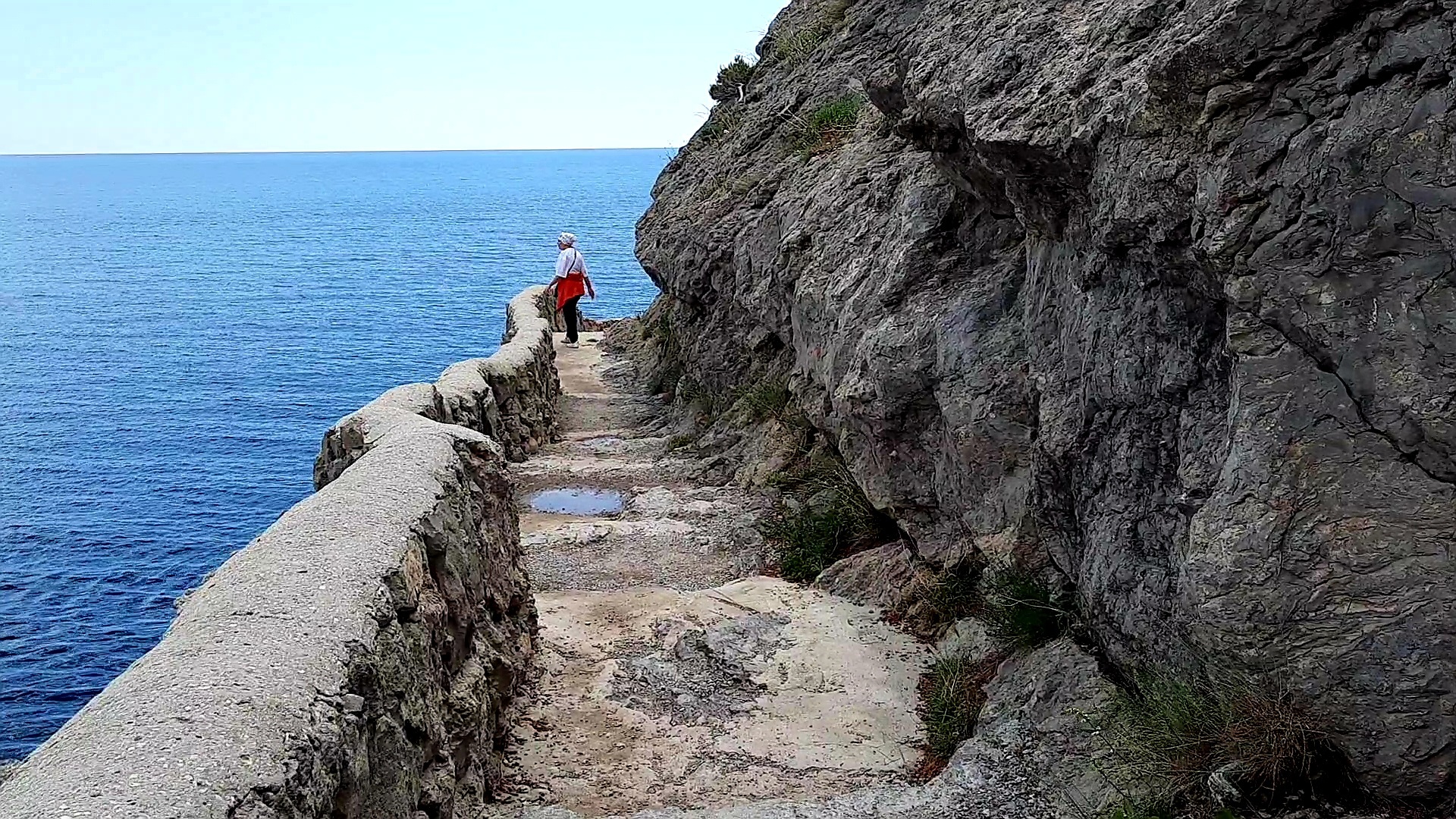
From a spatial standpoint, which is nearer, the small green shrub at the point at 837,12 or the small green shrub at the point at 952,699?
the small green shrub at the point at 952,699

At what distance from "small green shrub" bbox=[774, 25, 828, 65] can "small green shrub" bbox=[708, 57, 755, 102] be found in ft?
8.50

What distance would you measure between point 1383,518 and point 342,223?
115209 millimetres

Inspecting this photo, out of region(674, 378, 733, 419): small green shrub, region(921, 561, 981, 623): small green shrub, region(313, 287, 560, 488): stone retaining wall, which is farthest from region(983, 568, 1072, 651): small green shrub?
region(674, 378, 733, 419): small green shrub

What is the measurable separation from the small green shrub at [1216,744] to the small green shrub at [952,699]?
1.31m

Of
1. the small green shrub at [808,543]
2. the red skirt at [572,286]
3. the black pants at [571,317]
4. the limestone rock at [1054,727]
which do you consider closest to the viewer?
the limestone rock at [1054,727]

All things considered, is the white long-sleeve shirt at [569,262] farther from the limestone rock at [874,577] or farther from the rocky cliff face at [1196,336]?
the limestone rock at [874,577]

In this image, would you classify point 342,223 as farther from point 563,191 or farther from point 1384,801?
point 1384,801

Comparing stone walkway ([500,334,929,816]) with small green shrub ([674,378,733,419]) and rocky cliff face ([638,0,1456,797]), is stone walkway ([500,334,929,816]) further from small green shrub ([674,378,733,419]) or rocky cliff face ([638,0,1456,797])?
small green shrub ([674,378,733,419])

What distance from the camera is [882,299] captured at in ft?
32.6

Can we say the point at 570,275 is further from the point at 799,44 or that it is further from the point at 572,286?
the point at 799,44

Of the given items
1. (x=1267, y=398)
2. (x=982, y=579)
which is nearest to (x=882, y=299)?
(x=982, y=579)

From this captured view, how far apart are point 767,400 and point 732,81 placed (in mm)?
12494

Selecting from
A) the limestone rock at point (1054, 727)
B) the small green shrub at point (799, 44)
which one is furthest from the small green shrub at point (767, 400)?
the limestone rock at point (1054, 727)

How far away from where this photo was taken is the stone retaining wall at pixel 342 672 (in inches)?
153
